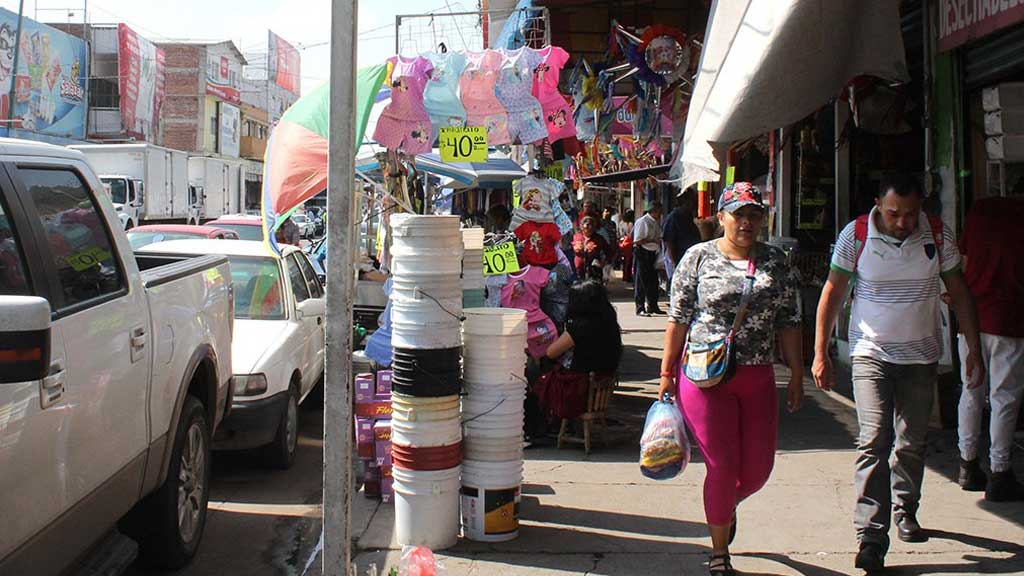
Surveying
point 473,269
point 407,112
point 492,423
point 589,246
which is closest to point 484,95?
point 407,112

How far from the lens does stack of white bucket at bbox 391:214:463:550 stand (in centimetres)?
530

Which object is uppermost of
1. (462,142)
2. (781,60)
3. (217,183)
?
(217,183)

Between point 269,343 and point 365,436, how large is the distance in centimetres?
139

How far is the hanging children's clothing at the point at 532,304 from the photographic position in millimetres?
7996

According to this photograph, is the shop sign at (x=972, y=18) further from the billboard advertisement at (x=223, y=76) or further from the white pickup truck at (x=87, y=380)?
the billboard advertisement at (x=223, y=76)

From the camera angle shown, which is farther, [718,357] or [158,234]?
[158,234]

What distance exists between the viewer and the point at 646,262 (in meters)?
17.2

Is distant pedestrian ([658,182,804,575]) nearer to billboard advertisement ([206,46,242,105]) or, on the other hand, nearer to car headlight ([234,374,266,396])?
car headlight ([234,374,266,396])

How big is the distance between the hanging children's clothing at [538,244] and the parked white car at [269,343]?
6.10ft

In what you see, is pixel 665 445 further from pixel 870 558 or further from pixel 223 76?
pixel 223 76

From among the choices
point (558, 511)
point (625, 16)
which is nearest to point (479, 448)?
point (558, 511)

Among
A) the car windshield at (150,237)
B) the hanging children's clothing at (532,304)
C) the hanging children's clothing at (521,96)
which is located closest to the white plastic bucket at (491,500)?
the hanging children's clothing at (532,304)

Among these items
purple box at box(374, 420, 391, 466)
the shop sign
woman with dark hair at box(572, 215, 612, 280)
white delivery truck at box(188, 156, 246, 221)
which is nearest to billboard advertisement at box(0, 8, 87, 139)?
white delivery truck at box(188, 156, 246, 221)

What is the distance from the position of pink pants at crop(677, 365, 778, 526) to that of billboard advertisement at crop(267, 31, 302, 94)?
69250 mm
